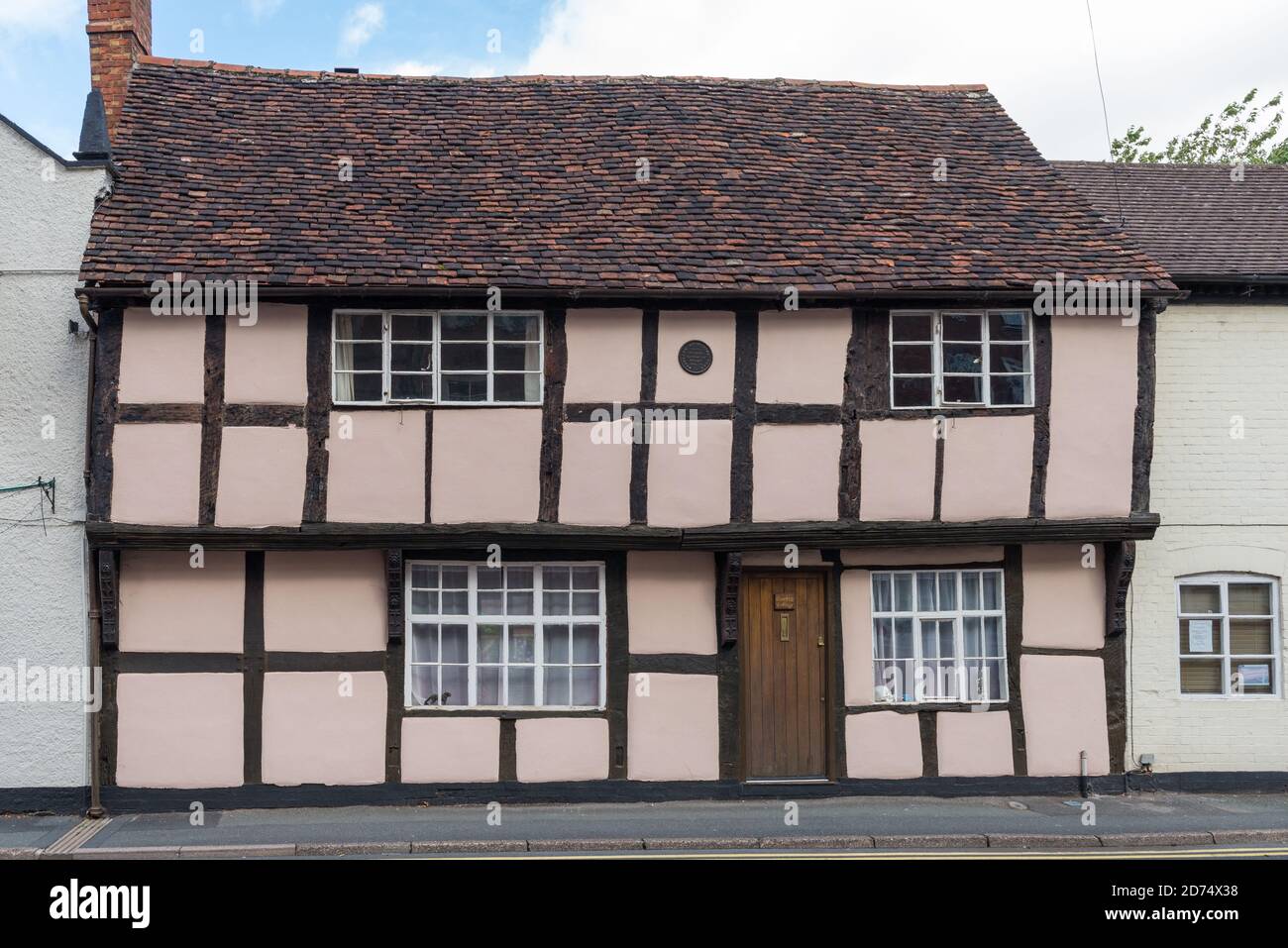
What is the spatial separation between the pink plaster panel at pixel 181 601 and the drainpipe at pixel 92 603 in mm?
236

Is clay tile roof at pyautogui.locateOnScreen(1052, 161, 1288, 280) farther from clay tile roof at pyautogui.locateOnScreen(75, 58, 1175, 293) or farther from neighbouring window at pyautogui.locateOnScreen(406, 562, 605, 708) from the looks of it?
neighbouring window at pyautogui.locateOnScreen(406, 562, 605, 708)

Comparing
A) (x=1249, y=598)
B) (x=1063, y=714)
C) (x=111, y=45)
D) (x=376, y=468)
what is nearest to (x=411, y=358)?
(x=376, y=468)

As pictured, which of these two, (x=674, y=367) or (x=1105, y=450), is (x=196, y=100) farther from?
(x=1105, y=450)

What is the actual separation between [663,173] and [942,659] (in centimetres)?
620

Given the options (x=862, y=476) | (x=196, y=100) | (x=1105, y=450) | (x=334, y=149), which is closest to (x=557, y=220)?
(x=334, y=149)

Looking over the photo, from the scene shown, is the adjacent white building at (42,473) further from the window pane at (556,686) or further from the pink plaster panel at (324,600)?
the window pane at (556,686)

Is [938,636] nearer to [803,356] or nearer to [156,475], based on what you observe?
[803,356]

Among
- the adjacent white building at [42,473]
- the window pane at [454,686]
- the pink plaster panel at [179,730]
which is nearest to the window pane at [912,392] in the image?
the window pane at [454,686]

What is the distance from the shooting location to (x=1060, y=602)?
11430mm

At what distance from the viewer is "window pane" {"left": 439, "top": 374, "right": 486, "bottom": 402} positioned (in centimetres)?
1105

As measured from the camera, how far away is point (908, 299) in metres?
11.0

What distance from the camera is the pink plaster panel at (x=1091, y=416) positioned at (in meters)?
11.1

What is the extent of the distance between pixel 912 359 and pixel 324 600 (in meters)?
6.39

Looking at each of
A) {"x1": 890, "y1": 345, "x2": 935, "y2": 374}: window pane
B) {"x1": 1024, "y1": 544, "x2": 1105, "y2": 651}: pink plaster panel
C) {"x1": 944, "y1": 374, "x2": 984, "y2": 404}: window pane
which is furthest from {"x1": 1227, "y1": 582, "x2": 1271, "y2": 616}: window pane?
{"x1": 890, "y1": 345, "x2": 935, "y2": 374}: window pane
